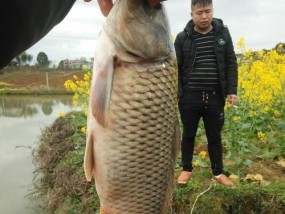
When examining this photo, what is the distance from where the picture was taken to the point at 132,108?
1.48 metres

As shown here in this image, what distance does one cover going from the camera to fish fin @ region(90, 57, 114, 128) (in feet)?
4.68

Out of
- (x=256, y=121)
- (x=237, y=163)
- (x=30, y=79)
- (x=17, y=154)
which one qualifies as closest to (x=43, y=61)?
(x=30, y=79)

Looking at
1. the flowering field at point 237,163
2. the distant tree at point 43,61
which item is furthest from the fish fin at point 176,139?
the distant tree at point 43,61

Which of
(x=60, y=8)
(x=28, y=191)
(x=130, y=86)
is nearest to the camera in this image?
(x=60, y=8)

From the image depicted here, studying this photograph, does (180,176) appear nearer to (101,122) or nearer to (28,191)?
(101,122)

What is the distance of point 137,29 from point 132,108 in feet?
0.88

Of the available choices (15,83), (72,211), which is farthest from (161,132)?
(15,83)

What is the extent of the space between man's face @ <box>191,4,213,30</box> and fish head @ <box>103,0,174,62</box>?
261cm

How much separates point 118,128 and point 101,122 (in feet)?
0.20

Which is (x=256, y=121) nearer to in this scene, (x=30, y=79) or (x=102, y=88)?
(x=102, y=88)

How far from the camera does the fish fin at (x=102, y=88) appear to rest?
1.43m

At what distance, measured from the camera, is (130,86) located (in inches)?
57.4

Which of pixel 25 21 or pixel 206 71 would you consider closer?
pixel 25 21

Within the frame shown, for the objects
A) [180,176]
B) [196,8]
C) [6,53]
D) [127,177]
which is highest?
[196,8]
